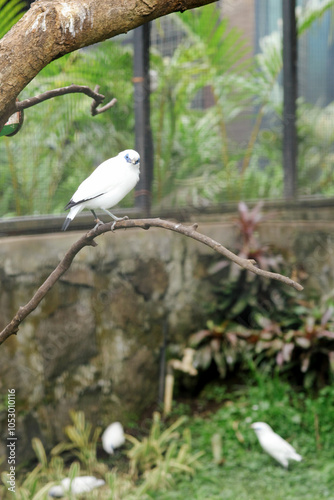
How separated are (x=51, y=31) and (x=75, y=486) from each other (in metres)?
2.32

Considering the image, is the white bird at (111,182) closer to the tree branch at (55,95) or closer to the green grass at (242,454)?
the tree branch at (55,95)

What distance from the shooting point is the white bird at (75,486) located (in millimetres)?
2856

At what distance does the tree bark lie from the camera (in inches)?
47.2

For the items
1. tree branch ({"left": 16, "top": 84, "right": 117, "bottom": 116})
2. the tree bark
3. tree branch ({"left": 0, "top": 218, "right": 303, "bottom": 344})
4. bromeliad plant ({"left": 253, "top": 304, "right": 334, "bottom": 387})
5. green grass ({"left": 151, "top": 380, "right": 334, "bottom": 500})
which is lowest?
green grass ({"left": 151, "top": 380, "right": 334, "bottom": 500})

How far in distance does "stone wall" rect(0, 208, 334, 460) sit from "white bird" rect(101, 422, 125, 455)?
0.63 ft

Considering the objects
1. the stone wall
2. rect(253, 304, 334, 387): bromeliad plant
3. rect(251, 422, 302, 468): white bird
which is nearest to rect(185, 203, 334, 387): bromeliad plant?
rect(253, 304, 334, 387): bromeliad plant

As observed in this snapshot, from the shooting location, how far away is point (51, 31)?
121 cm

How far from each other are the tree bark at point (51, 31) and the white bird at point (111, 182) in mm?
294

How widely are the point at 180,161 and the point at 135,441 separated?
1865 millimetres

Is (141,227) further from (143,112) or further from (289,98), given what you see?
(289,98)

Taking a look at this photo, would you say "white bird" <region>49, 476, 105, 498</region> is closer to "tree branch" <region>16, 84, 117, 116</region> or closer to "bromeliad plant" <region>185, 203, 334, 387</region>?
"bromeliad plant" <region>185, 203, 334, 387</region>

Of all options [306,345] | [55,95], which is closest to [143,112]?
[306,345]

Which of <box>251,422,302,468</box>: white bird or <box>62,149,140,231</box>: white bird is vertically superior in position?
<box>62,149,140,231</box>: white bird

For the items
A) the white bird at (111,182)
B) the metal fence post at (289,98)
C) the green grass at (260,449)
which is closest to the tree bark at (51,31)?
the white bird at (111,182)
